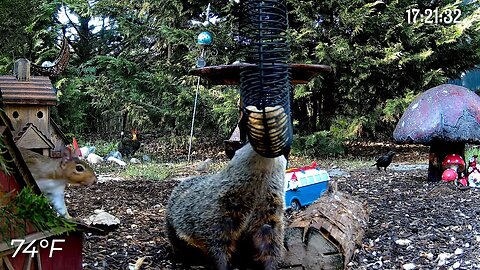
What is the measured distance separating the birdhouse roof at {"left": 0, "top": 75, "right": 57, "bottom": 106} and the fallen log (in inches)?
66.0

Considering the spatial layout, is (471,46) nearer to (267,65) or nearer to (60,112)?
(60,112)

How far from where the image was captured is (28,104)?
3.00 metres

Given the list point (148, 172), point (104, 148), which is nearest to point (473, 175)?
point (148, 172)

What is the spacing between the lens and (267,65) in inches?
70.2

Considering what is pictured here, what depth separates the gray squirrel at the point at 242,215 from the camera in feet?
7.27

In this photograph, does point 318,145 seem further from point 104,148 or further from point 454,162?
point 104,148

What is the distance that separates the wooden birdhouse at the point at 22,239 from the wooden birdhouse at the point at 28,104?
96 centimetres

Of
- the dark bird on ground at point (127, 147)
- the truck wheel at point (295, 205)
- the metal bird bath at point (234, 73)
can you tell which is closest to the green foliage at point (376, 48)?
the dark bird on ground at point (127, 147)

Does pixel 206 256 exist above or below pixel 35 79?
below

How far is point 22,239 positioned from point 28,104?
1745 millimetres

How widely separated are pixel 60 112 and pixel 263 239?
7.71m

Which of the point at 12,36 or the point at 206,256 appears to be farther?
the point at 12,36

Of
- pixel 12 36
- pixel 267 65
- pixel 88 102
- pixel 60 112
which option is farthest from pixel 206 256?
pixel 88 102

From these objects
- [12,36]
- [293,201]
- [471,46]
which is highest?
[471,46]
